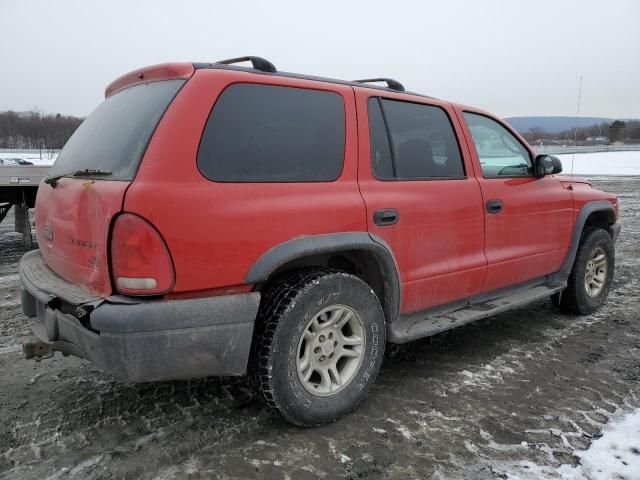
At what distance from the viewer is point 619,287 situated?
18.6 feet

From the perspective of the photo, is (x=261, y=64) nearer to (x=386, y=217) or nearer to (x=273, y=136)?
(x=273, y=136)

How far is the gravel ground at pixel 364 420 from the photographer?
2389 mm

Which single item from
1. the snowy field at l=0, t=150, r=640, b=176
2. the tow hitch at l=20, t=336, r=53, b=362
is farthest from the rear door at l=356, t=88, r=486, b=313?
the snowy field at l=0, t=150, r=640, b=176

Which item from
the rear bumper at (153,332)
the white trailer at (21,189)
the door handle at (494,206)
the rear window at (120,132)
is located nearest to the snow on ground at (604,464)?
the rear bumper at (153,332)

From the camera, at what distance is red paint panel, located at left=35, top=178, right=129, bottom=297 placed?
2283 mm

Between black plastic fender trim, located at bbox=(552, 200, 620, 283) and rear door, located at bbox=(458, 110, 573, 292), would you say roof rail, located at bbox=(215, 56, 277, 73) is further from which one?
black plastic fender trim, located at bbox=(552, 200, 620, 283)

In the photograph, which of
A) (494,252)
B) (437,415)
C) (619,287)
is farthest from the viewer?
(619,287)

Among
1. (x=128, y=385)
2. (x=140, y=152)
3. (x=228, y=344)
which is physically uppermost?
(x=140, y=152)

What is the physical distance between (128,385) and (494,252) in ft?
8.63

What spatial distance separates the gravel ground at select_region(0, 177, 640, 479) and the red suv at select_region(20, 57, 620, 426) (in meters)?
0.28

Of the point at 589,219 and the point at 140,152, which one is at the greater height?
the point at 140,152

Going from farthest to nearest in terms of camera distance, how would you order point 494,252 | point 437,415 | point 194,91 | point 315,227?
1. point 494,252
2. point 437,415
3. point 315,227
4. point 194,91

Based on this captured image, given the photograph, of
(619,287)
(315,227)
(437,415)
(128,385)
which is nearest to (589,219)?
(619,287)

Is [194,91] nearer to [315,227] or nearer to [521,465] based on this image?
[315,227]
